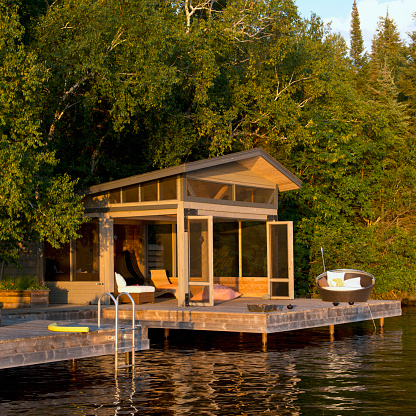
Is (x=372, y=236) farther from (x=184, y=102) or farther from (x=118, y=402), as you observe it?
(x=118, y=402)

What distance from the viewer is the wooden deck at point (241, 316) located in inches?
587

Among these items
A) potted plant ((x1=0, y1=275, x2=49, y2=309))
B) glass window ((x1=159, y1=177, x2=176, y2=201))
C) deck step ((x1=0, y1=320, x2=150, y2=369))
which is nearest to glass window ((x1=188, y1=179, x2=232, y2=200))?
glass window ((x1=159, y1=177, x2=176, y2=201))

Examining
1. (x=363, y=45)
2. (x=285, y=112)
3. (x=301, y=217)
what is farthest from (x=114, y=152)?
(x=363, y=45)

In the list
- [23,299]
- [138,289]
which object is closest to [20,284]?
[23,299]

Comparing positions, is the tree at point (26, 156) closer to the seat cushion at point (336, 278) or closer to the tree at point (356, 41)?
the seat cushion at point (336, 278)

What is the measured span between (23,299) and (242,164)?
21.1ft

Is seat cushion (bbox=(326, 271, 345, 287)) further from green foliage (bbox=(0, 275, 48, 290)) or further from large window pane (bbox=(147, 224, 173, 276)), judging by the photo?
green foliage (bbox=(0, 275, 48, 290))

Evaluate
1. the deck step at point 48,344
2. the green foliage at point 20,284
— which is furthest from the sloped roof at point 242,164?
the deck step at point 48,344

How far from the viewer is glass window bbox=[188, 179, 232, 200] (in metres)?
17.4

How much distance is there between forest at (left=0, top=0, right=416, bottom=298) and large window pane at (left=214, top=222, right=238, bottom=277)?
327 centimetres

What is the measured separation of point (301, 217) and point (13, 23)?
49.9 ft

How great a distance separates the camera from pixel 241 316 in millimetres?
14969

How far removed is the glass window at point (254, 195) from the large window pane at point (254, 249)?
749 millimetres

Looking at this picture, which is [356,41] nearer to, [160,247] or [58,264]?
[160,247]
